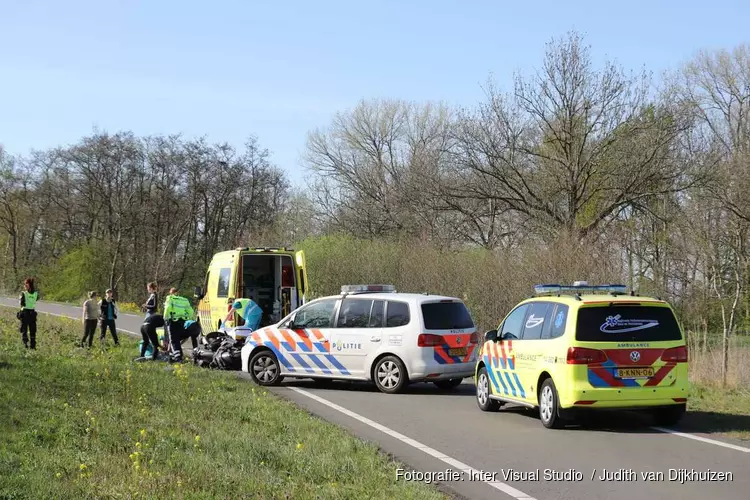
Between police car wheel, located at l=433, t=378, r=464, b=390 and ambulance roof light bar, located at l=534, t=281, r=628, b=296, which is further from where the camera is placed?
police car wheel, located at l=433, t=378, r=464, b=390

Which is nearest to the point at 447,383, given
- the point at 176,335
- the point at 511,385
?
the point at 511,385

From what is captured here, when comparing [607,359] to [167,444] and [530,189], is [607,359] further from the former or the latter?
[530,189]

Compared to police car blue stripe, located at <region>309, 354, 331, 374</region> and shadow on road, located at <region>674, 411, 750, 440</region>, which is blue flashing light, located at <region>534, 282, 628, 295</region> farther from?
police car blue stripe, located at <region>309, 354, 331, 374</region>

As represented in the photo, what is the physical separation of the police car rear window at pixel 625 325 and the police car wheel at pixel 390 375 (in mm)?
4823

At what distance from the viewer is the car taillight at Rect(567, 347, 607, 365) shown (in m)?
10.6

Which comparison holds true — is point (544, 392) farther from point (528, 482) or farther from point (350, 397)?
point (350, 397)

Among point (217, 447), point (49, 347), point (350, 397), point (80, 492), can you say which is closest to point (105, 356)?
point (49, 347)

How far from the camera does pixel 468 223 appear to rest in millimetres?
35406

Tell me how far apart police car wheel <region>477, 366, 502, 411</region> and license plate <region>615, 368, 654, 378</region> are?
8.06ft

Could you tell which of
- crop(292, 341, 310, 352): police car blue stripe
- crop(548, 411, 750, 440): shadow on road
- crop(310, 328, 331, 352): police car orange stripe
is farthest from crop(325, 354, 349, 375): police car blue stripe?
crop(548, 411, 750, 440): shadow on road

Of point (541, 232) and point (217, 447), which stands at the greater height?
point (541, 232)

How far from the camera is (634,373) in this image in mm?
10641

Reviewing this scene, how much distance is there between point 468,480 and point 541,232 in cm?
2481

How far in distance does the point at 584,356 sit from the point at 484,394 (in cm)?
260
